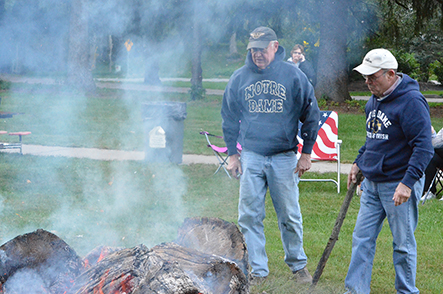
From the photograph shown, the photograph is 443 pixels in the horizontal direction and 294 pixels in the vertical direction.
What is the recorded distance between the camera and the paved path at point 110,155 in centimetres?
928

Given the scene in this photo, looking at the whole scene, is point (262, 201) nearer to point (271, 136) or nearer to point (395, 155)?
point (271, 136)

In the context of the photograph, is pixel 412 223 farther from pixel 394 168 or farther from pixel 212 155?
pixel 212 155

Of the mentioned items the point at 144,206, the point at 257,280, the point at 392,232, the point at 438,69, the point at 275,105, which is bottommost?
the point at 144,206

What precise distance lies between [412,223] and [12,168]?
6.52 meters

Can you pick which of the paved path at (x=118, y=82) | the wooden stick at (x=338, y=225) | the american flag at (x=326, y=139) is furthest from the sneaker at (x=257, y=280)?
the american flag at (x=326, y=139)

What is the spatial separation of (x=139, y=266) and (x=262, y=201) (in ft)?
5.27

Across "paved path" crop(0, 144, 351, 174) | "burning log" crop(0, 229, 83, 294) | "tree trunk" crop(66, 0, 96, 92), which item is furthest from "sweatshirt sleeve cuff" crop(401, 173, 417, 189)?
"paved path" crop(0, 144, 351, 174)

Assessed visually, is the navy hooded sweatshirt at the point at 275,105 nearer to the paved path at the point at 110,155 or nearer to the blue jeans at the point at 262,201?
the blue jeans at the point at 262,201

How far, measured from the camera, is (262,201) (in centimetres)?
430

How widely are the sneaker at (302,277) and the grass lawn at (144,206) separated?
0.11m

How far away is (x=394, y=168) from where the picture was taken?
372cm

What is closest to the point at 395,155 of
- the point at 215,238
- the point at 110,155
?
the point at 215,238

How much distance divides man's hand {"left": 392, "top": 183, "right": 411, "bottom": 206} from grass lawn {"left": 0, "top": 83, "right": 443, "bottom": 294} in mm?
1018

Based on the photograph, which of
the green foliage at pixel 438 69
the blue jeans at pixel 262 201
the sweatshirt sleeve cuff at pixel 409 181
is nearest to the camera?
the sweatshirt sleeve cuff at pixel 409 181
